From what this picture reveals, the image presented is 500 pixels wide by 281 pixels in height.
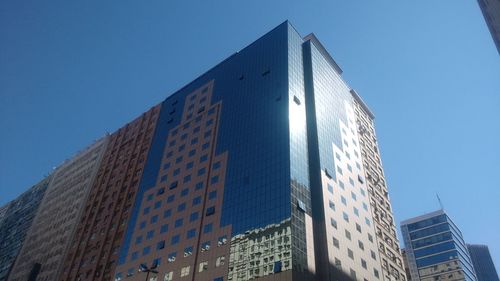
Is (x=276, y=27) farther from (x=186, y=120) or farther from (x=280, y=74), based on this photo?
(x=186, y=120)

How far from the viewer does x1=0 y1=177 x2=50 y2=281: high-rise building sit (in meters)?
106

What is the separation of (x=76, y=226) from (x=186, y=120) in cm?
3309

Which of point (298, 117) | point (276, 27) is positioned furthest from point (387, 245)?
point (276, 27)

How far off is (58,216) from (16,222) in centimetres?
2391

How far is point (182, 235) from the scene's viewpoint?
65.4 m

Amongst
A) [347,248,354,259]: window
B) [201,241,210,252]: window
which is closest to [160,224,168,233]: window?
[201,241,210,252]: window

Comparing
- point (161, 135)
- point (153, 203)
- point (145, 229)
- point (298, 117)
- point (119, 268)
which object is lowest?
point (119, 268)

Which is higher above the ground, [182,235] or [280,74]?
[280,74]

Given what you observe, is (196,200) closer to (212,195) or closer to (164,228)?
(212,195)

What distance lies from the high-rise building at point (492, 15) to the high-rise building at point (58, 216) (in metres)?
84.1

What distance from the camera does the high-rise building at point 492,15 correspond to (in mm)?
53188

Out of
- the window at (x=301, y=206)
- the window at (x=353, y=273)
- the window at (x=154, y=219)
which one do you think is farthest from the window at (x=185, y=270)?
the window at (x=353, y=273)

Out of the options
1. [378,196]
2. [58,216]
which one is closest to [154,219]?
[378,196]

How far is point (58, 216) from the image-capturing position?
102 metres
